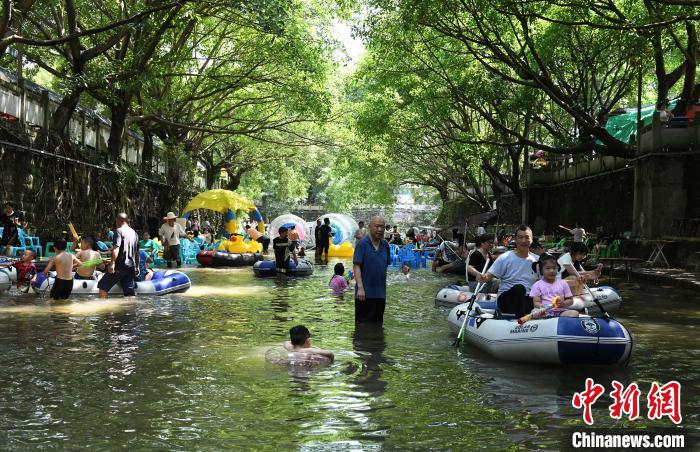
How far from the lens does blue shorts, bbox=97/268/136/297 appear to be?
15.3 m

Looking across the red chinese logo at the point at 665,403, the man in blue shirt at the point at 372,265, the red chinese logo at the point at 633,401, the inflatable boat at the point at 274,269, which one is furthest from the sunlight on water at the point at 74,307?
the red chinese logo at the point at 665,403

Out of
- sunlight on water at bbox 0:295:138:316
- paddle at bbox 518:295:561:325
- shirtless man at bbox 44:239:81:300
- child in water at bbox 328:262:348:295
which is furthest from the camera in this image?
child in water at bbox 328:262:348:295

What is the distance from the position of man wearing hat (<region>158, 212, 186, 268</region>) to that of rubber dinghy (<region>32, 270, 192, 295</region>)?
7.08 meters

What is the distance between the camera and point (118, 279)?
15359 millimetres

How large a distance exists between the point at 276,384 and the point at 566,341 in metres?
3.09

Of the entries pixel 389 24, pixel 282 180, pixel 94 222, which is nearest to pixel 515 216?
pixel 282 180

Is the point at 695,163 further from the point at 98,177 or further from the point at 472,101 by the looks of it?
the point at 98,177

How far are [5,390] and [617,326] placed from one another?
20.3 feet

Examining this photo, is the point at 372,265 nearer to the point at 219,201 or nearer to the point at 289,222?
the point at 219,201

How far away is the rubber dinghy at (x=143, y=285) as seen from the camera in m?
15.8

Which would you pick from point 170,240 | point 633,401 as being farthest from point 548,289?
point 170,240

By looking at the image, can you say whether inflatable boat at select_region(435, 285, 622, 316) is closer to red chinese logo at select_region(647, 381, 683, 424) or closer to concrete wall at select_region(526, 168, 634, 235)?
red chinese logo at select_region(647, 381, 683, 424)

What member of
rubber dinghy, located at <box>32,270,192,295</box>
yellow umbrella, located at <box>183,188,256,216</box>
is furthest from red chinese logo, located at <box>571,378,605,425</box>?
yellow umbrella, located at <box>183,188,256,216</box>

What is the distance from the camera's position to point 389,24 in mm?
24031
